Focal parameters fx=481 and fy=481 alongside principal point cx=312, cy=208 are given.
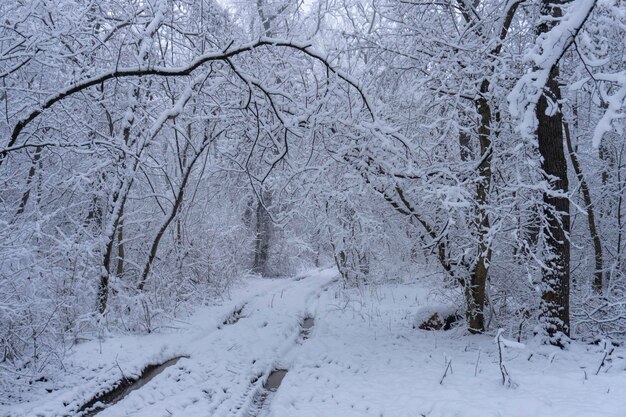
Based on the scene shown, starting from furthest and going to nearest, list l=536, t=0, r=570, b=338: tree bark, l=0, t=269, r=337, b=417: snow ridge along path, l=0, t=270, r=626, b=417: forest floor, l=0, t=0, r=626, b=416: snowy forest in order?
l=536, t=0, r=570, b=338: tree bark, l=0, t=0, r=626, b=416: snowy forest, l=0, t=269, r=337, b=417: snow ridge along path, l=0, t=270, r=626, b=417: forest floor

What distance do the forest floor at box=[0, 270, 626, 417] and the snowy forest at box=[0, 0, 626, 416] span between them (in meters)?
0.28

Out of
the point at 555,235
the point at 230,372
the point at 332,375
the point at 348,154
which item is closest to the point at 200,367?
the point at 230,372

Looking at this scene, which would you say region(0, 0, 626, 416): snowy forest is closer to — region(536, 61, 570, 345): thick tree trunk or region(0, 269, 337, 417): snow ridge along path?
region(536, 61, 570, 345): thick tree trunk

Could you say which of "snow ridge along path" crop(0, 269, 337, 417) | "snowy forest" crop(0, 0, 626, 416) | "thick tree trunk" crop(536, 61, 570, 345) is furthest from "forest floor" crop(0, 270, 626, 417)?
"thick tree trunk" crop(536, 61, 570, 345)

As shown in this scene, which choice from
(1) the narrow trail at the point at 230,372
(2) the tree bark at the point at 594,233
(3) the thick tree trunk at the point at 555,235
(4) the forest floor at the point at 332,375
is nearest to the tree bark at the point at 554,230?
(3) the thick tree trunk at the point at 555,235

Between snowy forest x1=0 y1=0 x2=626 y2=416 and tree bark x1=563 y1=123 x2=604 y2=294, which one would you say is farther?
tree bark x1=563 y1=123 x2=604 y2=294

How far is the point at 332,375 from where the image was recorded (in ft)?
24.7

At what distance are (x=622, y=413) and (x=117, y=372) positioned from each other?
6.42 metres

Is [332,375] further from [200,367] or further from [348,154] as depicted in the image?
[348,154]

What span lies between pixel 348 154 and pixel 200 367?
180 inches

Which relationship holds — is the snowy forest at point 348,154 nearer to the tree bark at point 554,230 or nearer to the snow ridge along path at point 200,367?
the tree bark at point 554,230

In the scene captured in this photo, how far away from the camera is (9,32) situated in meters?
6.32

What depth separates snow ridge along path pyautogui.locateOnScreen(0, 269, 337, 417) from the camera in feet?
19.6

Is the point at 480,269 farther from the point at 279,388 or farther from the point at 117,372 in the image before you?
the point at 117,372
